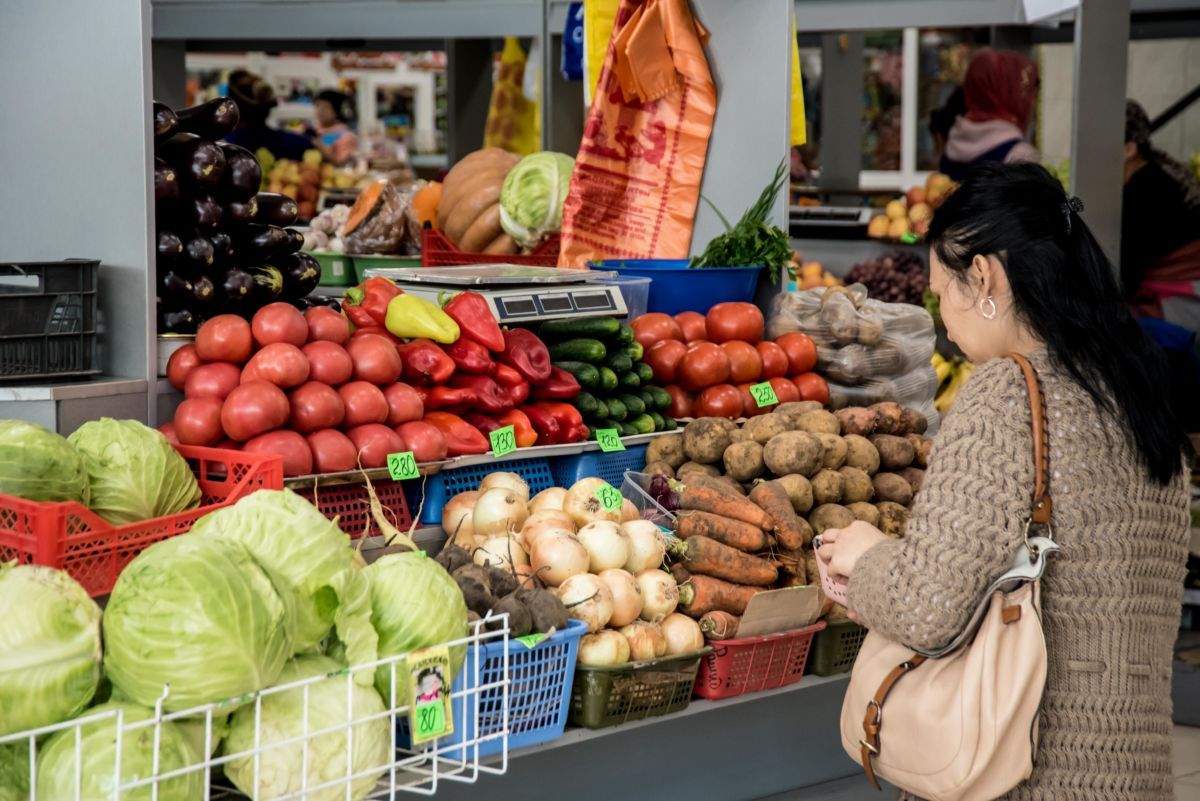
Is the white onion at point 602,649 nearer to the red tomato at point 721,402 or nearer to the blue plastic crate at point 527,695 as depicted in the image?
the blue plastic crate at point 527,695

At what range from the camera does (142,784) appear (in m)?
1.70

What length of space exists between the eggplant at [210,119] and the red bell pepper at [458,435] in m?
0.90

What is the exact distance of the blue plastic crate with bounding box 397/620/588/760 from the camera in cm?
250

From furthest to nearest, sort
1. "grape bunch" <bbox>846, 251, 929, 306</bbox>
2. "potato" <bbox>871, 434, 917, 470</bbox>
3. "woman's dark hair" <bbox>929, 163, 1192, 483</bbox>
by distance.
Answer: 1. "grape bunch" <bbox>846, 251, 929, 306</bbox>
2. "potato" <bbox>871, 434, 917, 470</bbox>
3. "woman's dark hair" <bbox>929, 163, 1192, 483</bbox>

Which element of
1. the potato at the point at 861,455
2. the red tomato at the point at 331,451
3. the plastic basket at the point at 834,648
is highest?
the red tomato at the point at 331,451

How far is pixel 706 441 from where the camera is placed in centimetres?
355

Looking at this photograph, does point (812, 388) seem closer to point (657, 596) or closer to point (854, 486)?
point (854, 486)

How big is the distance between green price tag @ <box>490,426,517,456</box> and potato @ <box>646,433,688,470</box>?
1.57 ft

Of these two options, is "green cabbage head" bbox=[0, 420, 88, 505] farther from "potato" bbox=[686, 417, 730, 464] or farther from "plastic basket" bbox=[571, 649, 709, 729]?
"potato" bbox=[686, 417, 730, 464]

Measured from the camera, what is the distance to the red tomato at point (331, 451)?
293cm

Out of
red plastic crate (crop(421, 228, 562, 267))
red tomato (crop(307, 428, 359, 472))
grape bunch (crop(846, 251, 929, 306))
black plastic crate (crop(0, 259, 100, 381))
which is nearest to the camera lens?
black plastic crate (crop(0, 259, 100, 381))

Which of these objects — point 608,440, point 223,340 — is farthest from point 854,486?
point 223,340

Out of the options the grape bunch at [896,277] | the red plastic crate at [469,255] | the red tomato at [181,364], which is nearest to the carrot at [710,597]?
the red tomato at [181,364]

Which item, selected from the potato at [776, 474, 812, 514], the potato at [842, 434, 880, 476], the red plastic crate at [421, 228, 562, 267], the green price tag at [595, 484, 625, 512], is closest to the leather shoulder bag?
the green price tag at [595, 484, 625, 512]
